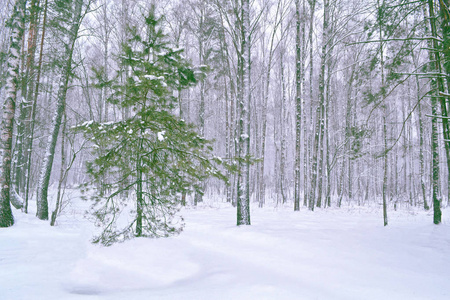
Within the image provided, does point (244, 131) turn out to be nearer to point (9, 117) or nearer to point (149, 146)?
point (149, 146)

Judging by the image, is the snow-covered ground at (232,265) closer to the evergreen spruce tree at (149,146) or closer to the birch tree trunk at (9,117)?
the evergreen spruce tree at (149,146)

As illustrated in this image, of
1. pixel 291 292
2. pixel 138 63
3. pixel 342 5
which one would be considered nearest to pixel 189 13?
pixel 342 5

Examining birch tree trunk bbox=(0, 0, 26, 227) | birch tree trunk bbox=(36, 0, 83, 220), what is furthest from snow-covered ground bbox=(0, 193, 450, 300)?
Answer: birch tree trunk bbox=(36, 0, 83, 220)

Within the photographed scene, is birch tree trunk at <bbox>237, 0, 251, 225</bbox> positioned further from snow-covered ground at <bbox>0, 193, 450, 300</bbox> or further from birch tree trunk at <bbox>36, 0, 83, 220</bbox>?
birch tree trunk at <bbox>36, 0, 83, 220</bbox>

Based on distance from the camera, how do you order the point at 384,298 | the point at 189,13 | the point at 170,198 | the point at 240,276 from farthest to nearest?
the point at 189,13, the point at 170,198, the point at 240,276, the point at 384,298

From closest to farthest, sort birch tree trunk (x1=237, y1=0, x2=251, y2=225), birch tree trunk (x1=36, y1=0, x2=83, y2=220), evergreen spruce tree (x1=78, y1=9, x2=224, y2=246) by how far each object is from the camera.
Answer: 1. evergreen spruce tree (x1=78, y1=9, x2=224, y2=246)
2. birch tree trunk (x1=237, y1=0, x2=251, y2=225)
3. birch tree trunk (x1=36, y1=0, x2=83, y2=220)

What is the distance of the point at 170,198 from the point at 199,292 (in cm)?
266

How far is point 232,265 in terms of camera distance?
14.5 ft

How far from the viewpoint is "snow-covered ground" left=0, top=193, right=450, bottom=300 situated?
130 inches

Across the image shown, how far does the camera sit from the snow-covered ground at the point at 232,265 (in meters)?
3.31

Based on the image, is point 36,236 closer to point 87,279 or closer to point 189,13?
point 87,279

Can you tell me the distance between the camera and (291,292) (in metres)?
3.18

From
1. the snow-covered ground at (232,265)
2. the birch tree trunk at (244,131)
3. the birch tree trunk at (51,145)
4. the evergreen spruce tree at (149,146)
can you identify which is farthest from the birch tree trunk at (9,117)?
the birch tree trunk at (244,131)

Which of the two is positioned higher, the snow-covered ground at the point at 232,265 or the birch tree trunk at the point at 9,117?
the birch tree trunk at the point at 9,117
